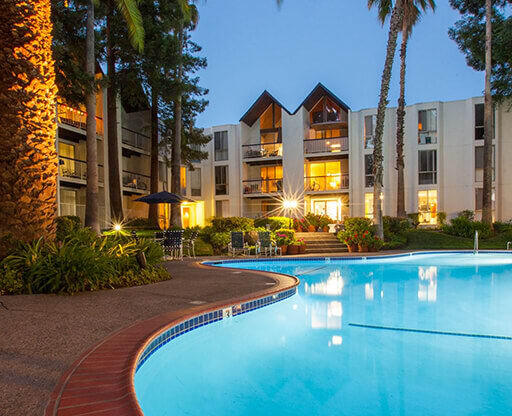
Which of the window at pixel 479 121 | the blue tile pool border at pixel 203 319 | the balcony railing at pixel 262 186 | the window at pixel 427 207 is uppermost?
the window at pixel 479 121

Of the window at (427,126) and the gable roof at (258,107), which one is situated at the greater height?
the gable roof at (258,107)

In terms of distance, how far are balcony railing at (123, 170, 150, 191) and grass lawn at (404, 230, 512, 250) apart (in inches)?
621

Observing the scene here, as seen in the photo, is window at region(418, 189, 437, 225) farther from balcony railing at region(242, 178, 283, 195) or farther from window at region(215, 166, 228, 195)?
window at region(215, 166, 228, 195)

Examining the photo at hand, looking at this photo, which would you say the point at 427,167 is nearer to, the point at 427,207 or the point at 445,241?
the point at 427,207

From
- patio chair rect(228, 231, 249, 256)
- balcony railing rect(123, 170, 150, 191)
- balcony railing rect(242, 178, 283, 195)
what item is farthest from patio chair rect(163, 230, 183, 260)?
balcony railing rect(242, 178, 283, 195)

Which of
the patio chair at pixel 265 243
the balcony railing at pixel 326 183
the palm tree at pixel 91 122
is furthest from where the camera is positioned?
the balcony railing at pixel 326 183

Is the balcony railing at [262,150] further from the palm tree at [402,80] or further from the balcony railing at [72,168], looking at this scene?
the balcony railing at [72,168]

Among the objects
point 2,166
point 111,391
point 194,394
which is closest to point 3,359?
point 111,391

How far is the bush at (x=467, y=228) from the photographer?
18344 millimetres

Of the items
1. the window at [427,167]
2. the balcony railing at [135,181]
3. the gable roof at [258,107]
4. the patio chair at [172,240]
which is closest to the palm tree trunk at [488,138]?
the window at [427,167]

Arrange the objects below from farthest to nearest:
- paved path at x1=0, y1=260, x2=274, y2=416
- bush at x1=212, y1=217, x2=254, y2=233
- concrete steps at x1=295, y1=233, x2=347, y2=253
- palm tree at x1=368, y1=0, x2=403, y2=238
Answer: bush at x1=212, y1=217, x2=254, y2=233 → concrete steps at x1=295, y1=233, x2=347, y2=253 → palm tree at x1=368, y1=0, x2=403, y2=238 → paved path at x1=0, y1=260, x2=274, y2=416

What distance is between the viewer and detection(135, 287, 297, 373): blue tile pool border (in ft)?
13.2

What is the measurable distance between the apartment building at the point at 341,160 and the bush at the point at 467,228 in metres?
5.00

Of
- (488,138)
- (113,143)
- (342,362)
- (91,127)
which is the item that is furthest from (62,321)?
(488,138)
